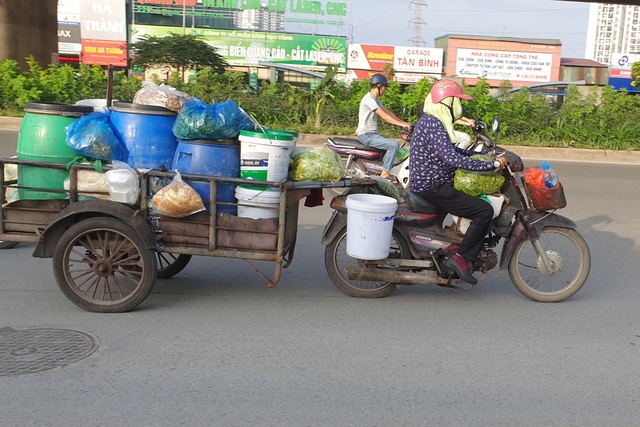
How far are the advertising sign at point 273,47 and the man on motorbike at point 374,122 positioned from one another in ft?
166

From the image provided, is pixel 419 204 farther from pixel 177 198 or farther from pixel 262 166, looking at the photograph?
pixel 177 198

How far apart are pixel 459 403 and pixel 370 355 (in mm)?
769

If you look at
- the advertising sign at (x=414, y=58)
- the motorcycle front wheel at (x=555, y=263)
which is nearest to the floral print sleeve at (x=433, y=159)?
the motorcycle front wheel at (x=555, y=263)

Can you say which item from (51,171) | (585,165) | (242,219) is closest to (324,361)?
(242,219)

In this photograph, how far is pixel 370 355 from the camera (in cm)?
442

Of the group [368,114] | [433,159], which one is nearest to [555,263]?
[433,159]

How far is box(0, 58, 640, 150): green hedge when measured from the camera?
53.5ft

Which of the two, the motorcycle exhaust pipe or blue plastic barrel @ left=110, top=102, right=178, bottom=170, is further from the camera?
the motorcycle exhaust pipe

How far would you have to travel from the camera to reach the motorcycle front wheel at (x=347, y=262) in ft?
18.1

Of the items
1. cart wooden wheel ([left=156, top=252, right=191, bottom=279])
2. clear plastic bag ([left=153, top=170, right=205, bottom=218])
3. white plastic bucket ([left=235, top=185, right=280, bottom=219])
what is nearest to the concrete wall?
cart wooden wheel ([left=156, top=252, right=191, bottom=279])

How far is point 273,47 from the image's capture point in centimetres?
5972

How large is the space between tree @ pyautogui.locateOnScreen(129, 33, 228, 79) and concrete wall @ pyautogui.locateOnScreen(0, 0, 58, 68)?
308cm

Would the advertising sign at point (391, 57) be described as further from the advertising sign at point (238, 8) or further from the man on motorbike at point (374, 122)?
the man on motorbike at point (374, 122)

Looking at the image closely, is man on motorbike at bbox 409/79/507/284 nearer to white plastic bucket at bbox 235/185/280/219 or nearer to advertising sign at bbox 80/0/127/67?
white plastic bucket at bbox 235/185/280/219
